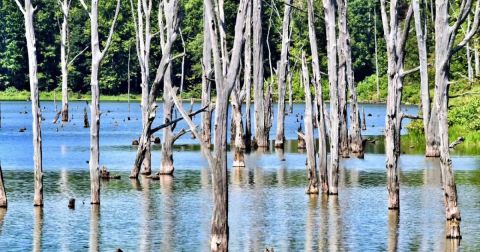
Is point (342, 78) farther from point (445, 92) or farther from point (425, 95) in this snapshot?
point (445, 92)

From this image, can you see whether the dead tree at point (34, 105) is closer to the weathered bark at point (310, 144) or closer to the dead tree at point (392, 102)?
the weathered bark at point (310, 144)

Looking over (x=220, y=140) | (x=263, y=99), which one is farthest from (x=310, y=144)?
(x=263, y=99)

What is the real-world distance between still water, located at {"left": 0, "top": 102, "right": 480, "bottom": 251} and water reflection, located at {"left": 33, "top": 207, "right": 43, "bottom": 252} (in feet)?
0.09

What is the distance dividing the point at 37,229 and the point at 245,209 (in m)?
7.26

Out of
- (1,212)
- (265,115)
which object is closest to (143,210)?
(1,212)

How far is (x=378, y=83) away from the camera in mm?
137375

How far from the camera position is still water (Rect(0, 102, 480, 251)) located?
29.1 metres

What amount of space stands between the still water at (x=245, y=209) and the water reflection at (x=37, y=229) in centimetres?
3

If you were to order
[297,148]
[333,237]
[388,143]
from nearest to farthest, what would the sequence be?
[333,237] → [388,143] → [297,148]

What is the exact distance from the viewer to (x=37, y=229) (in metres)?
31.0

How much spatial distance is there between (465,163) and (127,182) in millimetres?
16640

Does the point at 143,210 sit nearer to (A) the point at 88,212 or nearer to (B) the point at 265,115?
(A) the point at 88,212

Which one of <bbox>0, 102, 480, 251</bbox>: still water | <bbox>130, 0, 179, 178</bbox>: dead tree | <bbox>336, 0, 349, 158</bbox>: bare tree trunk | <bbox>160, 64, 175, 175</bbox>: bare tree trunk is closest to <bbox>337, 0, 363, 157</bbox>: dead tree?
<bbox>336, 0, 349, 158</bbox>: bare tree trunk

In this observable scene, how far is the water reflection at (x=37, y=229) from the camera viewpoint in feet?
93.1
